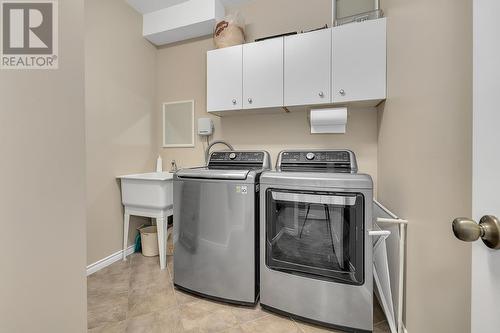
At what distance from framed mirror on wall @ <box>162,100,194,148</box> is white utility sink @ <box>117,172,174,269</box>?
680 mm

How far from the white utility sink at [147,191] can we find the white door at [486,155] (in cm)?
201

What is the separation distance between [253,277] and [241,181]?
26.5 inches

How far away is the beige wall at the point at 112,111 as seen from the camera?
201 cm

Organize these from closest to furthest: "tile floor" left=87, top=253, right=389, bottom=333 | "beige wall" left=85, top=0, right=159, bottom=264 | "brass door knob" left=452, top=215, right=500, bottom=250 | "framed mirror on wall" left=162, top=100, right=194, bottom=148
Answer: "brass door knob" left=452, top=215, right=500, bottom=250, "tile floor" left=87, top=253, right=389, bottom=333, "beige wall" left=85, top=0, right=159, bottom=264, "framed mirror on wall" left=162, top=100, right=194, bottom=148

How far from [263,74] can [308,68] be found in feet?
1.29

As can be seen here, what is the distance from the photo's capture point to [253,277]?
151 cm

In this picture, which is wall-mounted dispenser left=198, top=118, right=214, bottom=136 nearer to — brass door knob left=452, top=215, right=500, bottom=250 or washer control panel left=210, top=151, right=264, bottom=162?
washer control panel left=210, top=151, right=264, bottom=162

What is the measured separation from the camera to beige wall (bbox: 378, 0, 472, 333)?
29.4 inches

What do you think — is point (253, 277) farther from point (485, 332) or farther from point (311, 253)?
point (485, 332)

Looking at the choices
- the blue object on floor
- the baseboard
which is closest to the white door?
the baseboard

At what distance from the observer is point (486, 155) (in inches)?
18.3

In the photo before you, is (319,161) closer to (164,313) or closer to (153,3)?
(164,313)

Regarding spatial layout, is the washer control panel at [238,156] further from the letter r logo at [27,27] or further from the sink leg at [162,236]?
the letter r logo at [27,27]

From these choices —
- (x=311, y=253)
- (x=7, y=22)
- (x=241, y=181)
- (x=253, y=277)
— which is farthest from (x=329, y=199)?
(x=7, y=22)
